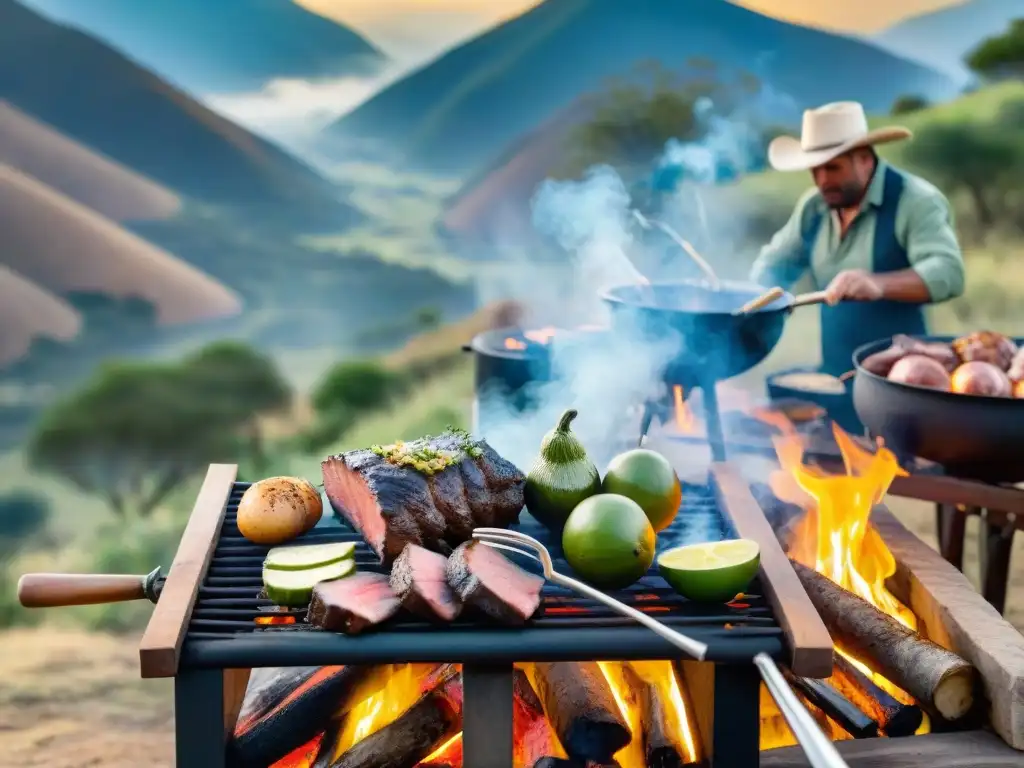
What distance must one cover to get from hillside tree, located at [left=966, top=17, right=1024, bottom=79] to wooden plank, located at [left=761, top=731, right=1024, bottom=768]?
10.3 meters

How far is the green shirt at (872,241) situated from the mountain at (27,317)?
675 centimetres

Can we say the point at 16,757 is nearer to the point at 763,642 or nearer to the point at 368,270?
the point at 763,642

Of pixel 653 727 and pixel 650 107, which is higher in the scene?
pixel 650 107

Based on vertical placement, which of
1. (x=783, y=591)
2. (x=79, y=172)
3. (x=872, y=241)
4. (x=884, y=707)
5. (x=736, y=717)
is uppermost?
(x=79, y=172)

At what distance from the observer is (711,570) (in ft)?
8.70

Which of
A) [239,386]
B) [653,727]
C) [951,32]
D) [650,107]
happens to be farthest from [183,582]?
[951,32]

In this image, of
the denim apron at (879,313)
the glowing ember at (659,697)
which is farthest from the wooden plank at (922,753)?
the denim apron at (879,313)

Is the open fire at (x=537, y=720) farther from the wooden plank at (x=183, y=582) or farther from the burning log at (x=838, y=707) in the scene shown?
the wooden plank at (x=183, y=582)

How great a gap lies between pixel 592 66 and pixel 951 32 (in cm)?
414

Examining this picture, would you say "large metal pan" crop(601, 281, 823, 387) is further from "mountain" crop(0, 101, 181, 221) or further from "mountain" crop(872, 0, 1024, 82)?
"mountain" crop(872, 0, 1024, 82)

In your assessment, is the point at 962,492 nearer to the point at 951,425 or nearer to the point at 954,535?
the point at 951,425

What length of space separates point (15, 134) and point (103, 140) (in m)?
0.86

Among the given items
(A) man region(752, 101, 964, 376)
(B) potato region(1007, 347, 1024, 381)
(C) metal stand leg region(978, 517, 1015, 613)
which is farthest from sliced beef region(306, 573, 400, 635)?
(A) man region(752, 101, 964, 376)

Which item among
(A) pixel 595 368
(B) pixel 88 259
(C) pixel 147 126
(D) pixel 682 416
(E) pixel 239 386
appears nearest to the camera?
(A) pixel 595 368
